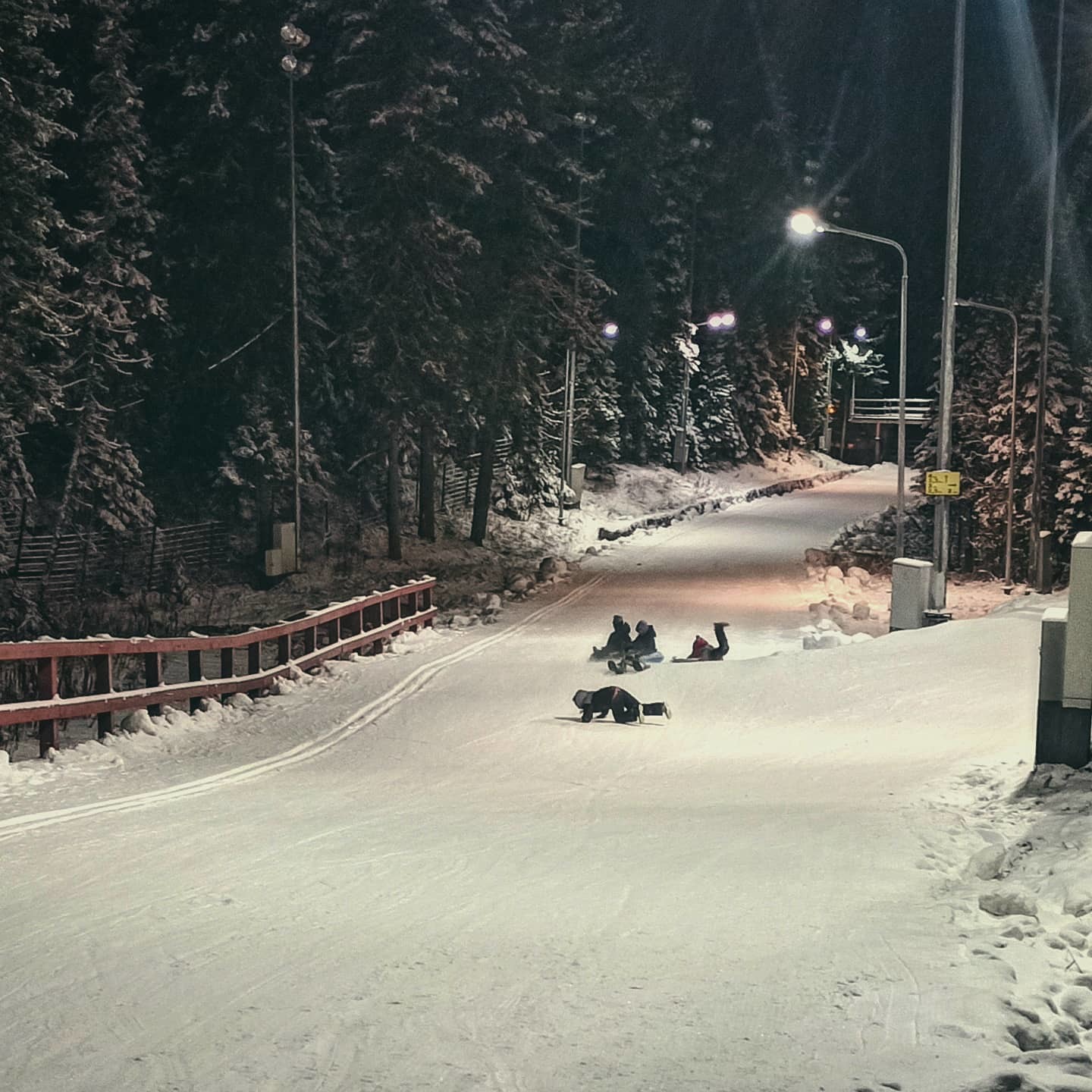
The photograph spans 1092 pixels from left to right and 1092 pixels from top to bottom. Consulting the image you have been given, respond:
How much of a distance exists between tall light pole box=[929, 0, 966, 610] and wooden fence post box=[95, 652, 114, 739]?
13482 millimetres

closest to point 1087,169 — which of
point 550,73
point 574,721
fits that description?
point 550,73

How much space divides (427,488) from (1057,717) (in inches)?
1342

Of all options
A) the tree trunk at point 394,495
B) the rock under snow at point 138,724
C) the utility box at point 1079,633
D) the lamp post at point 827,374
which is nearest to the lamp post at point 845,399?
the lamp post at point 827,374

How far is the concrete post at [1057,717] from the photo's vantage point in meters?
10.0

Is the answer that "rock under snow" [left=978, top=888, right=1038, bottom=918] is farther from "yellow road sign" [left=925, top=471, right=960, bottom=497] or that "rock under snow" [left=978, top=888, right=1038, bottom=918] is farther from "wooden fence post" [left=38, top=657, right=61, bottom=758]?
"yellow road sign" [left=925, top=471, right=960, bottom=497]

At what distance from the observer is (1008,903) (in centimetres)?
711

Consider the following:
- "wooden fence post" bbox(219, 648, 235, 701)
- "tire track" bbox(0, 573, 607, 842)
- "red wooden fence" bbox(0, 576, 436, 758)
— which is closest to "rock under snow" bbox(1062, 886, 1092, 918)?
"tire track" bbox(0, 573, 607, 842)

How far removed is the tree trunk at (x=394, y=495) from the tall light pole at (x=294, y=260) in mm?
2758

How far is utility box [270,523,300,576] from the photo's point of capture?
124 ft

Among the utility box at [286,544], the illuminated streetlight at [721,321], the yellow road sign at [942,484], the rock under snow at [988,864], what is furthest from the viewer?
the illuminated streetlight at [721,321]

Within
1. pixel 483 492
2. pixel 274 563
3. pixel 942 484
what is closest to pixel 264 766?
pixel 942 484

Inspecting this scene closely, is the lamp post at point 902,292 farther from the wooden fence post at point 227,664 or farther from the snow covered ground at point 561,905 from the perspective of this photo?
the wooden fence post at point 227,664

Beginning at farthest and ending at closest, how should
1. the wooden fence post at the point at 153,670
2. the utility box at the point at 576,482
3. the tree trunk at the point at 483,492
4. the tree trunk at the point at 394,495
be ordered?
the utility box at the point at 576,482 → the tree trunk at the point at 483,492 → the tree trunk at the point at 394,495 → the wooden fence post at the point at 153,670

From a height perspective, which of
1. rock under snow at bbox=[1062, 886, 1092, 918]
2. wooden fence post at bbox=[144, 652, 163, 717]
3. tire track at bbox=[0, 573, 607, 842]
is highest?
rock under snow at bbox=[1062, 886, 1092, 918]
